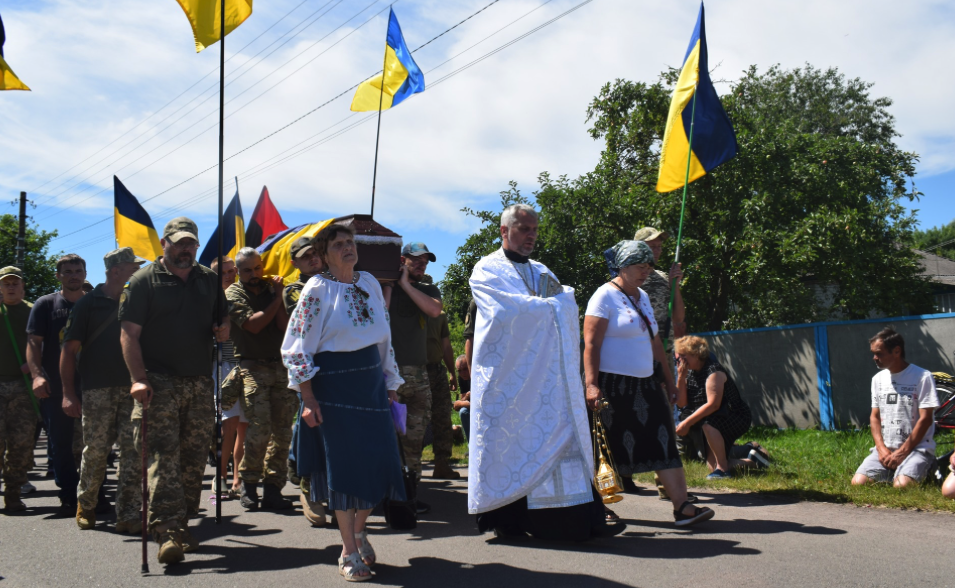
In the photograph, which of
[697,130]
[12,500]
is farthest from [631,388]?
[12,500]

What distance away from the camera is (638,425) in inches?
209

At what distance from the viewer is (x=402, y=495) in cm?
453

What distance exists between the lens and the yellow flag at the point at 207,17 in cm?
574

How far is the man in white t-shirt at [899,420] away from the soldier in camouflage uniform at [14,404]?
22.5 ft

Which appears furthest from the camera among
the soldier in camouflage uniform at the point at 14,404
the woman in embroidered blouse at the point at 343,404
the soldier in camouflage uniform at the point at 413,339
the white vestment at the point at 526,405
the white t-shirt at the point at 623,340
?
the soldier in camouflage uniform at the point at 14,404

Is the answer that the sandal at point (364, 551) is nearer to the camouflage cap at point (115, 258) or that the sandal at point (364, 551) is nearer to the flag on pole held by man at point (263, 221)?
the camouflage cap at point (115, 258)

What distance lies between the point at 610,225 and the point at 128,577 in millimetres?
12181

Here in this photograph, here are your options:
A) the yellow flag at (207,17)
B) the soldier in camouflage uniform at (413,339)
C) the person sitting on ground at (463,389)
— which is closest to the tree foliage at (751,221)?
the person sitting on ground at (463,389)

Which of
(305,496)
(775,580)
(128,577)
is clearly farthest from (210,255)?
(775,580)

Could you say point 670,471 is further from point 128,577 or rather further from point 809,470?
point 128,577

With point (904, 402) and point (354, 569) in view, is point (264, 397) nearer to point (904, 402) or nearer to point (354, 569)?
point (354, 569)

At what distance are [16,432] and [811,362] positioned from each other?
996cm

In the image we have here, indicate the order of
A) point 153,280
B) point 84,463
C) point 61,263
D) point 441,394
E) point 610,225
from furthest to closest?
point 610,225, point 441,394, point 61,263, point 84,463, point 153,280

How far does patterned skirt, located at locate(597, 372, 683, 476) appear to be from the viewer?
5.23 metres
